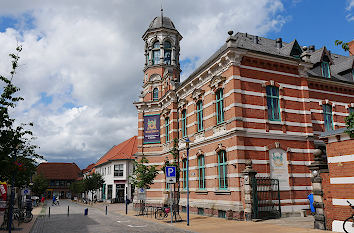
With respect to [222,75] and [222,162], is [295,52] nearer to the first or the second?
[222,75]

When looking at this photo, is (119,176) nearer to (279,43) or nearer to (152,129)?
(152,129)

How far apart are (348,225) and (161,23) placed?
93.2ft

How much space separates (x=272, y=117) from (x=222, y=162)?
175 inches

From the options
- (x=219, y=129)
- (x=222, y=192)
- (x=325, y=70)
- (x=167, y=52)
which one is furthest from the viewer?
(x=167, y=52)

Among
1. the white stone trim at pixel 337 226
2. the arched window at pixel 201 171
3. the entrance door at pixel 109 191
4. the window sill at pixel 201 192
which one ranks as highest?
the arched window at pixel 201 171

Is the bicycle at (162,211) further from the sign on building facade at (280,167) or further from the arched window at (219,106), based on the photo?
the sign on building facade at (280,167)

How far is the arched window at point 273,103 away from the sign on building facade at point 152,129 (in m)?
14.5

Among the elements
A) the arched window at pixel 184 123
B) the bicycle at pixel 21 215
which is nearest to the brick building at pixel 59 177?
the bicycle at pixel 21 215

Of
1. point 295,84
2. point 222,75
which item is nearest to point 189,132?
point 222,75

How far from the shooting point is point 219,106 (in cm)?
2081

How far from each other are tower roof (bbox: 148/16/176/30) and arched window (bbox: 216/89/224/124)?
52.4ft

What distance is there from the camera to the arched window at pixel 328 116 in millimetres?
22844

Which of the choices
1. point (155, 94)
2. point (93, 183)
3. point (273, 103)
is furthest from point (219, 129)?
point (93, 183)

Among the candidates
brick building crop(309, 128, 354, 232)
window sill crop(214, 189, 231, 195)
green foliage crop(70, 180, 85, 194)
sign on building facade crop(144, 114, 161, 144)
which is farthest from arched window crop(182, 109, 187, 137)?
green foliage crop(70, 180, 85, 194)
